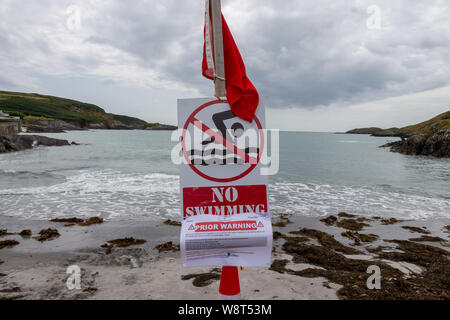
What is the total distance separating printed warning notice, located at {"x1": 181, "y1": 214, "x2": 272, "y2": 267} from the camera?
2709mm

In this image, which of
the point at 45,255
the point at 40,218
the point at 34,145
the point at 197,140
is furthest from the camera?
the point at 34,145

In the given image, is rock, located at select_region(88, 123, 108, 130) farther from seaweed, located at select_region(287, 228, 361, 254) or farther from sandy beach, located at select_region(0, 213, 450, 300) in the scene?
seaweed, located at select_region(287, 228, 361, 254)

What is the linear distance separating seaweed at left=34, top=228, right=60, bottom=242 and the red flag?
8059mm

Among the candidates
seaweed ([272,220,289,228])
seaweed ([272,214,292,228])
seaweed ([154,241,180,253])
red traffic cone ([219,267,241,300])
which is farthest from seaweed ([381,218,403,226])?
red traffic cone ([219,267,241,300])

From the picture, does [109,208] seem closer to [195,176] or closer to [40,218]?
[40,218]

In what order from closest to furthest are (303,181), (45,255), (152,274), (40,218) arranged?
(152,274)
(45,255)
(40,218)
(303,181)

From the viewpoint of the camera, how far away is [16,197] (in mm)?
13664

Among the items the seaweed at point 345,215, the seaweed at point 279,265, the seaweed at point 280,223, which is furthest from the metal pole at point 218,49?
the seaweed at point 345,215

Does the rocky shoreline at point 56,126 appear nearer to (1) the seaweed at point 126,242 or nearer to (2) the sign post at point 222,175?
(1) the seaweed at point 126,242

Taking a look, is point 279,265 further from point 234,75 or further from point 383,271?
point 234,75

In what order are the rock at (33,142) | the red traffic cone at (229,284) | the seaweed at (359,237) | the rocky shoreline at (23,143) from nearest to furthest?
the red traffic cone at (229,284) < the seaweed at (359,237) < the rocky shoreline at (23,143) < the rock at (33,142)

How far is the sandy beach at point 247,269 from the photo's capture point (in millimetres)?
4992
